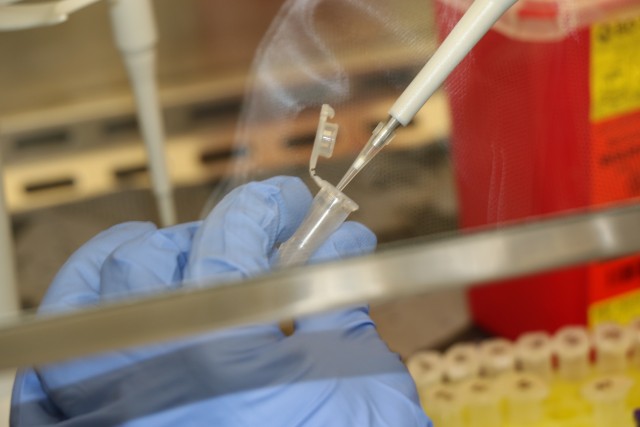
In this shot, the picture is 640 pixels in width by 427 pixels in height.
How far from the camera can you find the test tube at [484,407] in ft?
3.94

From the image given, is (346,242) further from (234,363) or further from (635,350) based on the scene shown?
(635,350)

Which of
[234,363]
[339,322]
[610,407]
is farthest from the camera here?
[610,407]

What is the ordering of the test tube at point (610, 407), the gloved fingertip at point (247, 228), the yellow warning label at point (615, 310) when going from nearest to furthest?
the gloved fingertip at point (247, 228) → the test tube at point (610, 407) → the yellow warning label at point (615, 310)

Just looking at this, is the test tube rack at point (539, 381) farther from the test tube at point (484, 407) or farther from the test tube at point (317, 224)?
the test tube at point (317, 224)

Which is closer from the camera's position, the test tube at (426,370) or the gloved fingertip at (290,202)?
the gloved fingertip at (290,202)

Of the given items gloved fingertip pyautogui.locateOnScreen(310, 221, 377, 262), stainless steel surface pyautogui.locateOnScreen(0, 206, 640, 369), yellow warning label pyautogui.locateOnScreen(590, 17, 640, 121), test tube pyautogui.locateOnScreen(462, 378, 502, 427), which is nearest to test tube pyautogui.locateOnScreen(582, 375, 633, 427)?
test tube pyautogui.locateOnScreen(462, 378, 502, 427)

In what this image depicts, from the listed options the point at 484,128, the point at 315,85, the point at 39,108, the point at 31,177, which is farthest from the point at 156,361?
the point at 39,108

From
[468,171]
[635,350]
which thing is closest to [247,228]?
[468,171]

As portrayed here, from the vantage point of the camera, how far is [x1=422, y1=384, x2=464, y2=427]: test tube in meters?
1.20

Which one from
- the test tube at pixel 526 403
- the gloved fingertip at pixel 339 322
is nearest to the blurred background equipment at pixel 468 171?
the test tube at pixel 526 403

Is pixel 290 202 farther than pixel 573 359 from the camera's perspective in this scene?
No

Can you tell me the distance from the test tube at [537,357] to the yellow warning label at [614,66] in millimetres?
359

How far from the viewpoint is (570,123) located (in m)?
1.41

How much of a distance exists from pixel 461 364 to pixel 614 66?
51cm
